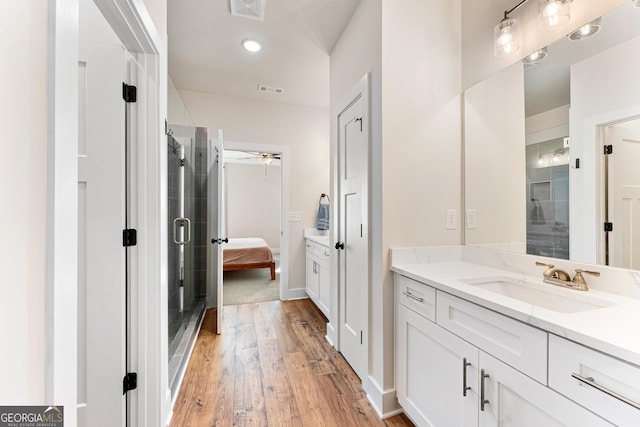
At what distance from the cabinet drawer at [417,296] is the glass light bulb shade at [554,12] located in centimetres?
149

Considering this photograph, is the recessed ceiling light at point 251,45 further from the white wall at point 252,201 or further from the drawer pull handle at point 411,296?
the white wall at point 252,201

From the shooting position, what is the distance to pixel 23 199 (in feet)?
1.64

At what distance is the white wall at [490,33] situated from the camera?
1334 mm

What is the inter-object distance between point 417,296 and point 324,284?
1.66 metres

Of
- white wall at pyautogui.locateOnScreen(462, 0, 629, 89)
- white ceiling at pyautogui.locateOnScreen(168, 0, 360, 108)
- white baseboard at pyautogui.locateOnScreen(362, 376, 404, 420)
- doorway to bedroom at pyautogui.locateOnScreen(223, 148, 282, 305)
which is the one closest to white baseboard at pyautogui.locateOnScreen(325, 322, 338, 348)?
white baseboard at pyautogui.locateOnScreen(362, 376, 404, 420)

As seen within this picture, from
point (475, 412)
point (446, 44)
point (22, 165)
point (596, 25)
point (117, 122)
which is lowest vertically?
point (475, 412)

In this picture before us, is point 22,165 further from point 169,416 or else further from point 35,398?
point 169,416

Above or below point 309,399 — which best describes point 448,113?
above

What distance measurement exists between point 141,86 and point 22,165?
1.01 metres

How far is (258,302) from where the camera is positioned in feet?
11.5

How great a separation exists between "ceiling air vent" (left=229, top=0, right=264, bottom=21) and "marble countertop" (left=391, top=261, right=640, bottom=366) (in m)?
2.11

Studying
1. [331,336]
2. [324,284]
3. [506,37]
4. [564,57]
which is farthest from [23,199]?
[324,284]

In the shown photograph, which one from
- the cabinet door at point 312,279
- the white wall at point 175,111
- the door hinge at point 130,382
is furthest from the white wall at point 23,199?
the cabinet door at point 312,279

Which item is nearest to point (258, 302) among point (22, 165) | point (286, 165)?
point (286, 165)
